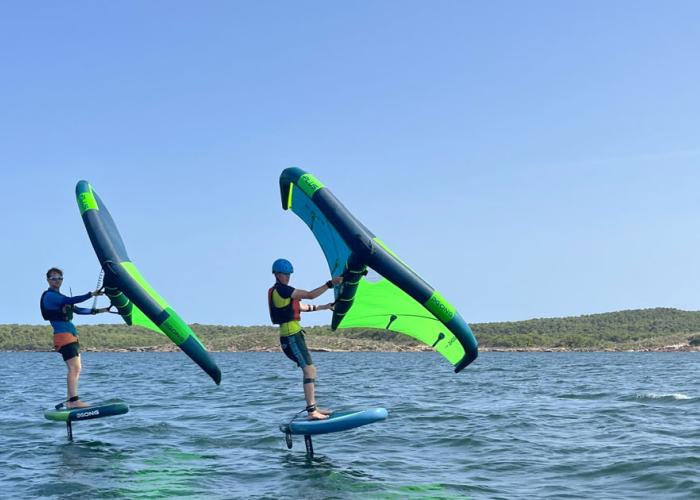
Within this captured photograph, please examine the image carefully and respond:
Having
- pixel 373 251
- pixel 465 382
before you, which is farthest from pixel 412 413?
pixel 465 382

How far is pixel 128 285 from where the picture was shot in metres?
14.6

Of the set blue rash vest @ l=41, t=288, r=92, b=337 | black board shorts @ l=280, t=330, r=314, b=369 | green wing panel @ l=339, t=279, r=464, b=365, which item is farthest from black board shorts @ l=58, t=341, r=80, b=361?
green wing panel @ l=339, t=279, r=464, b=365

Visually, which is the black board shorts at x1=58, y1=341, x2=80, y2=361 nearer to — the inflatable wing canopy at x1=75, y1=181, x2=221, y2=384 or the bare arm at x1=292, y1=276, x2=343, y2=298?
the inflatable wing canopy at x1=75, y1=181, x2=221, y2=384

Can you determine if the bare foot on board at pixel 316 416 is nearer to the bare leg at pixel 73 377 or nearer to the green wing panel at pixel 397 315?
the green wing panel at pixel 397 315

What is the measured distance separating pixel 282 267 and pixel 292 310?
2.44ft

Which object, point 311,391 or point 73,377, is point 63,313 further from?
point 311,391

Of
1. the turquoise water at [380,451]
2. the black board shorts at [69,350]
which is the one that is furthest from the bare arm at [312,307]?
the black board shorts at [69,350]

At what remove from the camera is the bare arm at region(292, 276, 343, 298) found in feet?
42.5

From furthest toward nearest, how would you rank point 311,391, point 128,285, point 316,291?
point 128,285 < point 311,391 < point 316,291

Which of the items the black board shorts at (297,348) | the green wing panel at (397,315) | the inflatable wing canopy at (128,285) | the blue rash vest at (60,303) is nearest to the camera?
the black board shorts at (297,348)

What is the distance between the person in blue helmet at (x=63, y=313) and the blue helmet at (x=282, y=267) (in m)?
4.03

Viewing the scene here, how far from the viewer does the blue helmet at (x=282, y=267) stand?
13.4m

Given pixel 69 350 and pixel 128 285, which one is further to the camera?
pixel 69 350

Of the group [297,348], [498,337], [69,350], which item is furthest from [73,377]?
[498,337]
